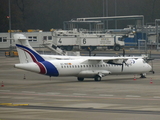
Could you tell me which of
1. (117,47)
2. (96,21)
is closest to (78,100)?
(117,47)

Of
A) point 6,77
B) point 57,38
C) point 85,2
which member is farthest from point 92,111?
point 85,2

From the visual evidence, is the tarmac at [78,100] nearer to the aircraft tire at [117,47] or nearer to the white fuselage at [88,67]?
the white fuselage at [88,67]

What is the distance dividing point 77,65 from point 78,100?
Answer: 13.1 m

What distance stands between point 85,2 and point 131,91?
85.8 m

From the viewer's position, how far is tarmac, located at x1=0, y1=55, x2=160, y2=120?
23.1m

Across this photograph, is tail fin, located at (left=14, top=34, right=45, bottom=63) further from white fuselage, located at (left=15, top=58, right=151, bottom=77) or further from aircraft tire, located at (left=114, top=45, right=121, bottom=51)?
aircraft tire, located at (left=114, top=45, right=121, bottom=51)

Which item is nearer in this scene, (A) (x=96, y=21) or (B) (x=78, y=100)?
(B) (x=78, y=100)

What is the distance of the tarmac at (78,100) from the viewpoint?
23125 millimetres

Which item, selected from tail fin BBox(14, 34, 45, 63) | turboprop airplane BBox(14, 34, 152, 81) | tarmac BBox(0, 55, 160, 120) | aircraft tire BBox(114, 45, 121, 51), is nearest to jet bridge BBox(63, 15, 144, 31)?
aircraft tire BBox(114, 45, 121, 51)

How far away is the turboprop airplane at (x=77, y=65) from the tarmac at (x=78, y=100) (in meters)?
1.11

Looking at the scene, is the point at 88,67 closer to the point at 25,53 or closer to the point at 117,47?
the point at 25,53

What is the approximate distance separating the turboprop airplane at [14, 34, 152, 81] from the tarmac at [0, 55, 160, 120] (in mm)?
1110

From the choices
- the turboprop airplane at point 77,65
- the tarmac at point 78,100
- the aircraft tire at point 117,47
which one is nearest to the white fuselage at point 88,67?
the turboprop airplane at point 77,65

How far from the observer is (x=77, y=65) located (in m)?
42.3
